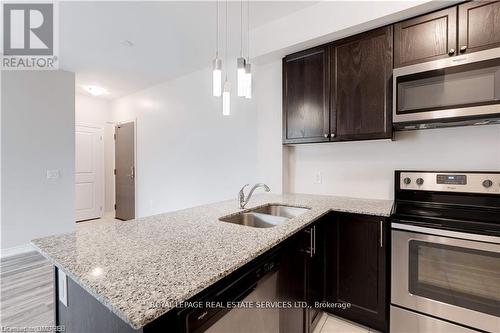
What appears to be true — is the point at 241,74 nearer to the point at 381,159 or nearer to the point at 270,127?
the point at 270,127

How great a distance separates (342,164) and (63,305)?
91.6 inches

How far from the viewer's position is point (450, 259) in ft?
4.91

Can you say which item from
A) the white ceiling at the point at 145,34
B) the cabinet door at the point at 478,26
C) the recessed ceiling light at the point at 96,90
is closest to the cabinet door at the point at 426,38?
the cabinet door at the point at 478,26

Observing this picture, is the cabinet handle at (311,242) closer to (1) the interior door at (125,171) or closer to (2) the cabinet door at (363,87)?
(2) the cabinet door at (363,87)

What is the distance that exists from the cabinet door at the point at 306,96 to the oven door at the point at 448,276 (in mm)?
1092

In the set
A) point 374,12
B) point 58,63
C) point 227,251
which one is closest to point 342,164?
point 374,12

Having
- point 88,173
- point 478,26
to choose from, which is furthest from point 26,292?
point 478,26

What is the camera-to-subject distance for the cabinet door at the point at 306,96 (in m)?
2.25

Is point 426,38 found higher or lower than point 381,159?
higher

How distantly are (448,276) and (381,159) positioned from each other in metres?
1.06

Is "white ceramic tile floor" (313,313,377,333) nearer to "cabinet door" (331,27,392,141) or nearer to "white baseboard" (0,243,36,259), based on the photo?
"cabinet door" (331,27,392,141)

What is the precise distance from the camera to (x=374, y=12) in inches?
73.9

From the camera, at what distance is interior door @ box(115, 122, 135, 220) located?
15.9ft

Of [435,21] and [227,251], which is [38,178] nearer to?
[227,251]
